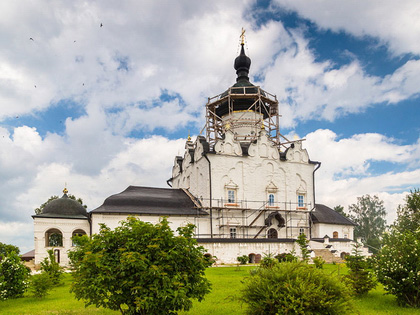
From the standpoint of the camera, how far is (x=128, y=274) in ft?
23.6

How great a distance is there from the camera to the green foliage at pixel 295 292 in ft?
22.9

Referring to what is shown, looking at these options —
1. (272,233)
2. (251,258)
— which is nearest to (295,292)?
(251,258)

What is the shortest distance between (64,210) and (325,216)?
2222cm

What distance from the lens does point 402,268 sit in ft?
31.8

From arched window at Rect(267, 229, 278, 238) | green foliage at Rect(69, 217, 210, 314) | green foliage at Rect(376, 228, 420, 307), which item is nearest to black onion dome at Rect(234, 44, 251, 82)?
arched window at Rect(267, 229, 278, 238)

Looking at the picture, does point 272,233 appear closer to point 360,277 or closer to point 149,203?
point 149,203

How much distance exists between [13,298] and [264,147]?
22.8m

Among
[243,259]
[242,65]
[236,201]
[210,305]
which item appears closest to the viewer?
[210,305]

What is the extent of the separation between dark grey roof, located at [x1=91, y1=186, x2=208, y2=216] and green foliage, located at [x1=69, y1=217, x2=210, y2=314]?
18.5 meters

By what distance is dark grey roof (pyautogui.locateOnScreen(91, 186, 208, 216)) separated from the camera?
26422 mm

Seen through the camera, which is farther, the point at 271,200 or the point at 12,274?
the point at 271,200

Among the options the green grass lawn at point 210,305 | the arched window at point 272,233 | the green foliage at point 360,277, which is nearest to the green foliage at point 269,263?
the green grass lawn at point 210,305

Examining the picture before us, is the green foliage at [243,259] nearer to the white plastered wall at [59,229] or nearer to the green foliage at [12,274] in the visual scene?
the white plastered wall at [59,229]

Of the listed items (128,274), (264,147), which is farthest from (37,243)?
(128,274)
